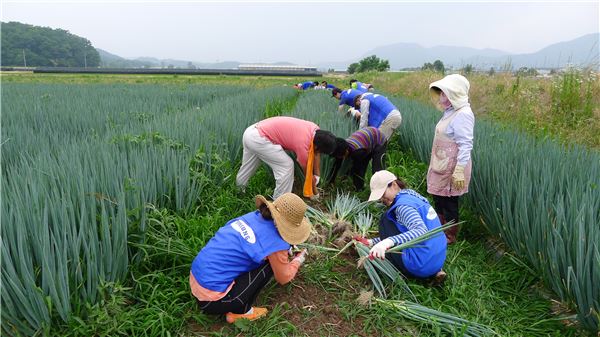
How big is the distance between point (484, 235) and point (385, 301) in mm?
1393

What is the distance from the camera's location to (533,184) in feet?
8.17

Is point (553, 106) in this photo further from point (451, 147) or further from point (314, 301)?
point (314, 301)

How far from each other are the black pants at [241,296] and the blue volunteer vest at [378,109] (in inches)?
127

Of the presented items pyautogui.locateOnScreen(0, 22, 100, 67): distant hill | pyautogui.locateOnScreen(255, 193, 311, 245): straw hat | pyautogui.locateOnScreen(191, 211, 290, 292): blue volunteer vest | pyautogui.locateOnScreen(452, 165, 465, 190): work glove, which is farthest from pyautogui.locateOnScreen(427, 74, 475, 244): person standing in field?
pyautogui.locateOnScreen(0, 22, 100, 67): distant hill

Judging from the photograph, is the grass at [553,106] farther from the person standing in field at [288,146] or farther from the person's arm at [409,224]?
the person's arm at [409,224]

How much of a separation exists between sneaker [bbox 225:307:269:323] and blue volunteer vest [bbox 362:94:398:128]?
3287 mm

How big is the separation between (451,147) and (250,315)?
6.31ft

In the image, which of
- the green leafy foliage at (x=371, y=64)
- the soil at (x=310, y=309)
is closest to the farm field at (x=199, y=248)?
the soil at (x=310, y=309)

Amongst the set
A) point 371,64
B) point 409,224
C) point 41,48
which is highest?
point 41,48

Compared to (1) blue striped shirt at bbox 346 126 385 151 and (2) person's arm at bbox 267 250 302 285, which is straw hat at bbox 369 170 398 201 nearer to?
(2) person's arm at bbox 267 250 302 285

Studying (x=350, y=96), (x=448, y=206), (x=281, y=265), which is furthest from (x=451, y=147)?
(x=350, y=96)

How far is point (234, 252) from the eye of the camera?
1.80 m

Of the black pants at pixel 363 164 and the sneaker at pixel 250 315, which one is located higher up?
the black pants at pixel 363 164

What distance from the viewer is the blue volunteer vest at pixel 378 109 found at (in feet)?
15.3
